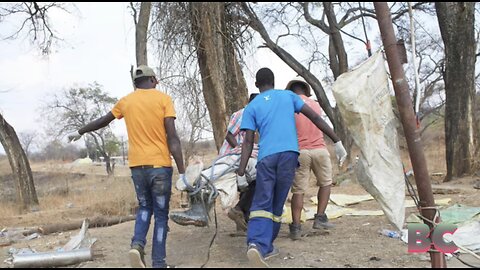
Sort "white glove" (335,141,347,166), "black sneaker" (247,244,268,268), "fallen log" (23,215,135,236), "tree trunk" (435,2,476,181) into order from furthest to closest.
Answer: "tree trunk" (435,2,476,181) → "fallen log" (23,215,135,236) → "white glove" (335,141,347,166) → "black sneaker" (247,244,268,268)

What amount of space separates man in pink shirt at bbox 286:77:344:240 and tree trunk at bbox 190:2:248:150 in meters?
2.09

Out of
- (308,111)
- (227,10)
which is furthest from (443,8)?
(308,111)

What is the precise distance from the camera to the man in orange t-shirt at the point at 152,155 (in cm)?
409

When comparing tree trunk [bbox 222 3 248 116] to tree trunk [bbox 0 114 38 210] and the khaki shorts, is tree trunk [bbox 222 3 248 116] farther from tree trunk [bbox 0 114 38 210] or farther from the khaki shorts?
tree trunk [bbox 0 114 38 210]

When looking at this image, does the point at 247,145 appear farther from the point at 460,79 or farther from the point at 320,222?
the point at 460,79

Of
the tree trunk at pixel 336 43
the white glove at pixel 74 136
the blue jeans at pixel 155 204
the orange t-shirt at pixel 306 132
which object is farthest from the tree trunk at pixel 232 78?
the tree trunk at pixel 336 43

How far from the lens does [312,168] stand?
544cm

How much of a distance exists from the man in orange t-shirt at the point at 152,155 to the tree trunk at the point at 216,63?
317 cm

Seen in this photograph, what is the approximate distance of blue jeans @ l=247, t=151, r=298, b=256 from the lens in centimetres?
400

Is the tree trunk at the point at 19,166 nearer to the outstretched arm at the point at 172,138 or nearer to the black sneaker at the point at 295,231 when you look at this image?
the black sneaker at the point at 295,231

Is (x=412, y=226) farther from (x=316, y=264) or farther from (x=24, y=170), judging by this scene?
(x=24, y=170)

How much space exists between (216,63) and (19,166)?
822 cm

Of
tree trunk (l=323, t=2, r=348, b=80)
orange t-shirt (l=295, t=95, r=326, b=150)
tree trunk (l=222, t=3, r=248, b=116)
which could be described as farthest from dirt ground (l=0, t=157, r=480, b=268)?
tree trunk (l=323, t=2, r=348, b=80)

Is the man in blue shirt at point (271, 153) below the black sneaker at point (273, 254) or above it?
above
